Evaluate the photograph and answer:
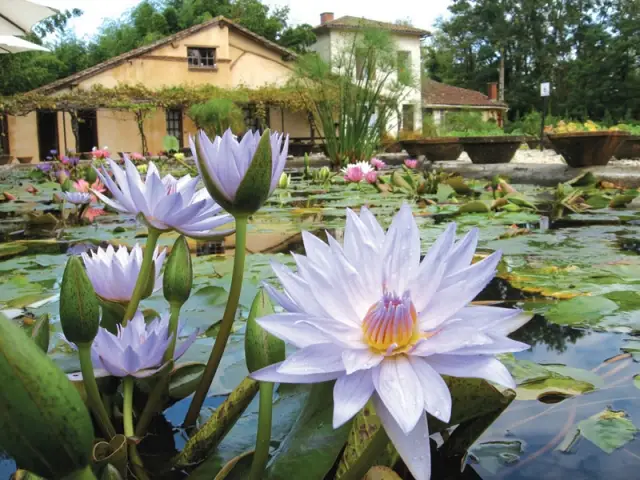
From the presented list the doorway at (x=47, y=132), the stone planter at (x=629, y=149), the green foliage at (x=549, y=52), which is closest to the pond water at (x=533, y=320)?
the stone planter at (x=629, y=149)

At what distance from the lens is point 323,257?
1.34 ft

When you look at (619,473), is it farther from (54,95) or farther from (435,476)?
(54,95)

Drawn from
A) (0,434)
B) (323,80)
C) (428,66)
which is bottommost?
(0,434)

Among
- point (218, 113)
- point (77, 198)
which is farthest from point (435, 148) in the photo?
point (218, 113)

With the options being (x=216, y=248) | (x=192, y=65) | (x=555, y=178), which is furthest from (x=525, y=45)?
(x=216, y=248)

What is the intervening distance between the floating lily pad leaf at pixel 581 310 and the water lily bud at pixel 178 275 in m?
0.71

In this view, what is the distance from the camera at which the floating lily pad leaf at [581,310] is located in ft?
3.37

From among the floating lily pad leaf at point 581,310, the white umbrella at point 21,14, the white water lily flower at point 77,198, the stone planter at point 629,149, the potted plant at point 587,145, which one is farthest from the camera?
the stone planter at point 629,149

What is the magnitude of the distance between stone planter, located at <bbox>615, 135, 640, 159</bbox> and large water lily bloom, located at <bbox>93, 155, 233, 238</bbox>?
768 centimetres

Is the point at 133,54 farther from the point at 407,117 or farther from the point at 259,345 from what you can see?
the point at 259,345

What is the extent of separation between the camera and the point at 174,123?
57.0 ft

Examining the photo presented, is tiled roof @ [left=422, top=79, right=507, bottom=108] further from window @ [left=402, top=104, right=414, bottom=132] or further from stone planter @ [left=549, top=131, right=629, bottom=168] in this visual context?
stone planter @ [left=549, top=131, right=629, bottom=168]

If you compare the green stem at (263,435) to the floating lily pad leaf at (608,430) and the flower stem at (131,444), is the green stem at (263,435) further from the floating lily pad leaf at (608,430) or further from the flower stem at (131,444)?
the floating lily pad leaf at (608,430)

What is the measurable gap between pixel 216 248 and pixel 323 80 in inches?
286
